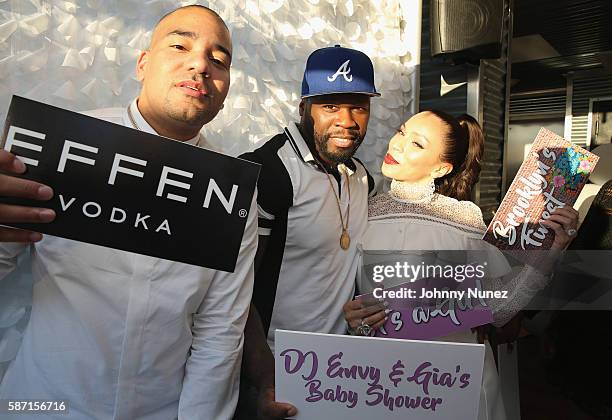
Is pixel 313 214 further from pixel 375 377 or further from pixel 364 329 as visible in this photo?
pixel 375 377

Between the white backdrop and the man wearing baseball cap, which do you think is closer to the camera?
the white backdrop

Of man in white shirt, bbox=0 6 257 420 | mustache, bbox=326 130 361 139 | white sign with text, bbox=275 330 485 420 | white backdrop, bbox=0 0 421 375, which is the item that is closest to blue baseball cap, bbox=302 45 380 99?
mustache, bbox=326 130 361 139

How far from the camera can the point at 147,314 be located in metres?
1.10

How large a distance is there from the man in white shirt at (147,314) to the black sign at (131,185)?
0.28 meters

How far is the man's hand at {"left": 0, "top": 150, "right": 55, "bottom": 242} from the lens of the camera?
0.78m

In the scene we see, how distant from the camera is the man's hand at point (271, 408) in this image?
1029 millimetres

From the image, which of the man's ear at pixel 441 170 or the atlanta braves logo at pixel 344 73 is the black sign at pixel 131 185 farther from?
the man's ear at pixel 441 170

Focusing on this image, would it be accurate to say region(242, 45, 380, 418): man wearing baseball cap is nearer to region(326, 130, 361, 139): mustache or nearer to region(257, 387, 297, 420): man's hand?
region(326, 130, 361, 139): mustache

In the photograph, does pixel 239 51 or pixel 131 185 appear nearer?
pixel 131 185

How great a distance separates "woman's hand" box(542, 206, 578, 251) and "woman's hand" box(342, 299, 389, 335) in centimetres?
56

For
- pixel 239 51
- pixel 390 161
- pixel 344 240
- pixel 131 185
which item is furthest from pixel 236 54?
pixel 131 185

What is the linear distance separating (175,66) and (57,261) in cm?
56

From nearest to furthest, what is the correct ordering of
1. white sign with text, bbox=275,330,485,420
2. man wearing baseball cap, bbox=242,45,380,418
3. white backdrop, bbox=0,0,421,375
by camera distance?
white sign with text, bbox=275,330,485,420, white backdrop, bbox=0,0,421,375, man wearing baseball cap, bbox=242,45,380,418

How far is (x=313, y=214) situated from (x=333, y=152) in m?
0.23
